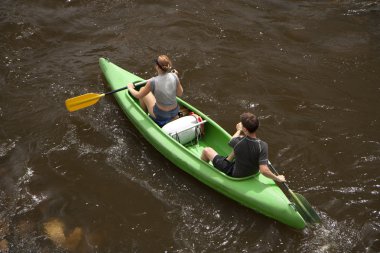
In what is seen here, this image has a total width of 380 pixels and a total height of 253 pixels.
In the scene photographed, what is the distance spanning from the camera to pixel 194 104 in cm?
696

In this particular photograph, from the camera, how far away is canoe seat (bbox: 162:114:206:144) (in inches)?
220

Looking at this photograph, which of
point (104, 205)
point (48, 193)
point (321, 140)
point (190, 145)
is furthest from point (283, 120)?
point (48, 193)

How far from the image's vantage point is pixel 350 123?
6.49 meters

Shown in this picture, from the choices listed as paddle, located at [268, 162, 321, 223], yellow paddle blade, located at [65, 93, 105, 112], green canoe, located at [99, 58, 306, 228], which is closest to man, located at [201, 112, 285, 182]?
green canoe, located at [99, 58, 306, 228]

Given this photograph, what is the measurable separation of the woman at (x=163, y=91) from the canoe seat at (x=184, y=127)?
0.63 feet

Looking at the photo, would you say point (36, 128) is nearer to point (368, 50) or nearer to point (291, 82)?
point (291, 82)

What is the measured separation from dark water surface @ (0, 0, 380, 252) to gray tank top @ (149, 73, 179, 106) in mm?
1009

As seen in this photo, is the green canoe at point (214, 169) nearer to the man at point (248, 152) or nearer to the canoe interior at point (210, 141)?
the canoe interior at point (210, 141)

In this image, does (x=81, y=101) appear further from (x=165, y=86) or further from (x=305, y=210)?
(x=305, y=210)

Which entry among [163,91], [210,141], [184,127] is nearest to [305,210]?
[210,141]

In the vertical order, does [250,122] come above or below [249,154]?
above

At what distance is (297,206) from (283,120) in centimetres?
213

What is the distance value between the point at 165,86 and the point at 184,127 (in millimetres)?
661

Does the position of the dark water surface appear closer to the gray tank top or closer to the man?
the man
